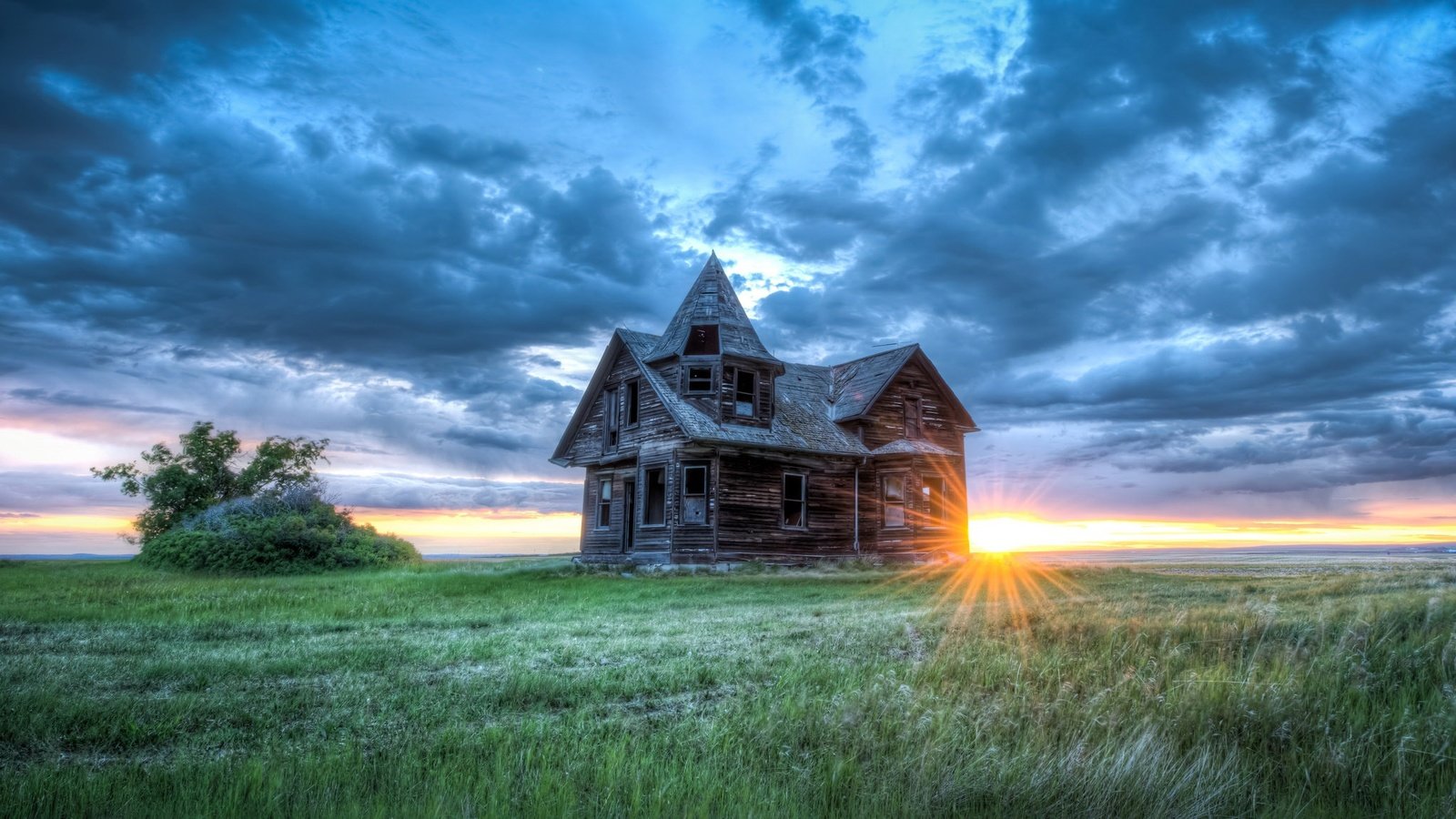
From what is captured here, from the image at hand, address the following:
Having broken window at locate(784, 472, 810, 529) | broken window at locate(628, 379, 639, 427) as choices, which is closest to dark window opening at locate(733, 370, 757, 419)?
→ broken window at locate(784, 472, 810, 529)

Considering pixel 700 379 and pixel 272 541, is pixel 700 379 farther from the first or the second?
pixel 272 541

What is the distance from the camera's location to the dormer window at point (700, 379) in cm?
2761

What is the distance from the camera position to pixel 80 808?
4.28 metres

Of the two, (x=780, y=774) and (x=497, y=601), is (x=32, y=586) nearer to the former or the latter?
(x=497, y=601)

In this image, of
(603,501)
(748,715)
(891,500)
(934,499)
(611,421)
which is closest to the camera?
(748,715)

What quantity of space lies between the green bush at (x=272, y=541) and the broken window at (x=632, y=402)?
9454 mm

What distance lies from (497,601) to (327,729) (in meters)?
11.0

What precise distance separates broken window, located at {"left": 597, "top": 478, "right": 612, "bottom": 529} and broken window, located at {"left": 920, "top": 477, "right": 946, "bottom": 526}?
458 inches

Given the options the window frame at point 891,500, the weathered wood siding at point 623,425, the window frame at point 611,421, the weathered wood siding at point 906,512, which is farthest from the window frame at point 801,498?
the window frame at point 611,421

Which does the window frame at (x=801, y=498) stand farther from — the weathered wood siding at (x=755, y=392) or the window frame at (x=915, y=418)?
the window frame at (x=915, y=418)

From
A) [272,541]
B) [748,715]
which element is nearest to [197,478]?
[272,541]

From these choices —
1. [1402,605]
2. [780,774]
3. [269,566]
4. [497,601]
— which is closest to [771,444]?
[497,601]

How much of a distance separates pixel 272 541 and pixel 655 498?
1334cm

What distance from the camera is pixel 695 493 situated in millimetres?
26703
